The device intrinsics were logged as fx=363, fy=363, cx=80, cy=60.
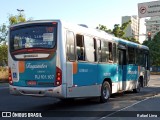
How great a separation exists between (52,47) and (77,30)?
1450 millimetres

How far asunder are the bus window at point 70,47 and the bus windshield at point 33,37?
1.77 feet

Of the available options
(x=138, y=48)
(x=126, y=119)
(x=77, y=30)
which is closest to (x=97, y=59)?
(x=77, y=30)

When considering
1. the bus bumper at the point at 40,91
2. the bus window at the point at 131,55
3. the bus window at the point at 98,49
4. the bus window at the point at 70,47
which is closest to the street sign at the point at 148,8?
the bus window at the point at 131,55

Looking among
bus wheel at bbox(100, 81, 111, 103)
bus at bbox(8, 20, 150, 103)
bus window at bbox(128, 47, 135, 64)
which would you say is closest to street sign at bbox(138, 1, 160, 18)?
bus window at bbox(128, 47, 135, 64)

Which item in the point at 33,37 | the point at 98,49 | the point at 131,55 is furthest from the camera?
the point at 131,55

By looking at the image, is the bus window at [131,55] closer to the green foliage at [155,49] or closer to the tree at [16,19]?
the tree at [16,19]

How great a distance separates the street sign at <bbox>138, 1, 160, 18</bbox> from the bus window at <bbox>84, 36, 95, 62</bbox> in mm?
42259

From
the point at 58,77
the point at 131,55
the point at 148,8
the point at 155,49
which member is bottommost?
the point at 58,77

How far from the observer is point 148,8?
56.1m

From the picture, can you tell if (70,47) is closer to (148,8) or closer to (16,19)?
(16,19)

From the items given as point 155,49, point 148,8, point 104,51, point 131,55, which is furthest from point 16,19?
point 155,49

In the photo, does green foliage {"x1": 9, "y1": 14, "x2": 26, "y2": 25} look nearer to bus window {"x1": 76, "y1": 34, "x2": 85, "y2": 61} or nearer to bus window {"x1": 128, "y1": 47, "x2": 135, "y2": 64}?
bus window {"x1": 128, "y1": 47, "x2": 135, "y2": 64}

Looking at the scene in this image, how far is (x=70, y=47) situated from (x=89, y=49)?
1.56m

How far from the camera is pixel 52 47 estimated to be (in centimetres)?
1247
